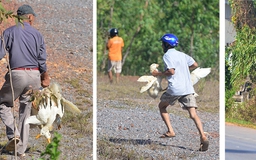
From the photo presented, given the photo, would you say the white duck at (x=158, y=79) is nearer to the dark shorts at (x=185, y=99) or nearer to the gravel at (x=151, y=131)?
the dark shorts at (x=185, y=99)

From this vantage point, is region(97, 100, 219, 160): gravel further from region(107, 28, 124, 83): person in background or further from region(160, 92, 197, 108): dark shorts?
region(107, 28, 124, 83): person in background

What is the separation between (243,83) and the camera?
10.1m

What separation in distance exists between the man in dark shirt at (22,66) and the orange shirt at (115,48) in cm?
534

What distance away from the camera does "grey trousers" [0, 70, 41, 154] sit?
6336mm

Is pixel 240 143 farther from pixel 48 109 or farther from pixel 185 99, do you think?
pixel 48 109

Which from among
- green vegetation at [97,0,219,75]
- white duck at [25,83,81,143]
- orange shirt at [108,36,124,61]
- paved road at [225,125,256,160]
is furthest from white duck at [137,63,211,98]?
orange shirt at [108,36,124,61]

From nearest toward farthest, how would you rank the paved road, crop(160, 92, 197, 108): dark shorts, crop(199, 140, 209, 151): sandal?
1. crop(160, 92, 197, 108): dark shorts
2. crop(199, 140, 209, 151): sandal
3. the paved road

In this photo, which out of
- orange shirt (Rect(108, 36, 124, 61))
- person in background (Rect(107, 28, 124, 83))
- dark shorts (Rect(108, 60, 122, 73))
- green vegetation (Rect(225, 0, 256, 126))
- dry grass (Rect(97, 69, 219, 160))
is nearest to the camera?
dry grass (Rect(97, 69, 219, 160))

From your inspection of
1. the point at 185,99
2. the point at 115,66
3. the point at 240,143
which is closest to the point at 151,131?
the point at 185,99

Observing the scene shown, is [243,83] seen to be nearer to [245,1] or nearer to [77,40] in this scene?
[245,1]

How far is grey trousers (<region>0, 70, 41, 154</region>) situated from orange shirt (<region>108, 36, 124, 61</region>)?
536 centimetres

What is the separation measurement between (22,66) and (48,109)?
1.56 feet

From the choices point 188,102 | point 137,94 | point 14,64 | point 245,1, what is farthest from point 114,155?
point 245,1

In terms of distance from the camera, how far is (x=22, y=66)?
20.9 feet
